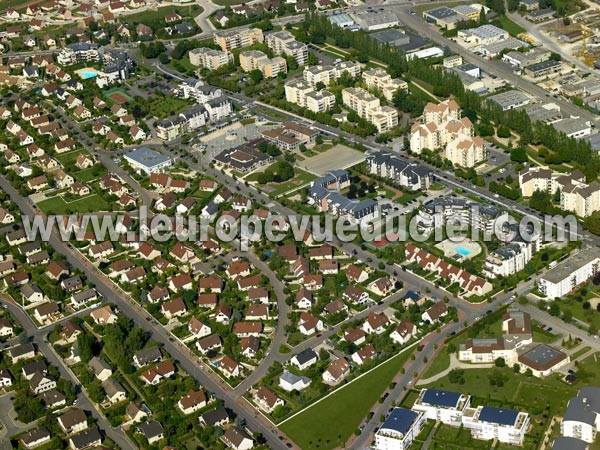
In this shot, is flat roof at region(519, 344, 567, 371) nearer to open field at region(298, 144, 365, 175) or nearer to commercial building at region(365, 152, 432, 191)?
commercial building at region(365, 152, 432, 191)

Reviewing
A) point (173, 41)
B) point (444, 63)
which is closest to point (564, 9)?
point (444, 63)

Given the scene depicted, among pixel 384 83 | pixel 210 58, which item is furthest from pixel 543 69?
pixel 210 58

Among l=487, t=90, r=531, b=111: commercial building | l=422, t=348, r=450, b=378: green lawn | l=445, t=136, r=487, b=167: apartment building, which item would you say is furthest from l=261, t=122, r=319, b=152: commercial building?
l=422, t=348, r=450, b=378: green lawn

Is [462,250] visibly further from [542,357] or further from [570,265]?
[542,357]

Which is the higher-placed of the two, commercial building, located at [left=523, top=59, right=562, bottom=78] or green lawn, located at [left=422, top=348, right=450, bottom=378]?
green lawn, located at [left=422, top=348, right=450, bottom=378]

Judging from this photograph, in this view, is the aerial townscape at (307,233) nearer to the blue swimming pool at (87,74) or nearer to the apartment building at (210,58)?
the apartment building at (210,58)

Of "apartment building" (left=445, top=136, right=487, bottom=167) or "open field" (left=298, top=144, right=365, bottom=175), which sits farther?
"open field" (left=298, top=144, right=365, bottom=175)
